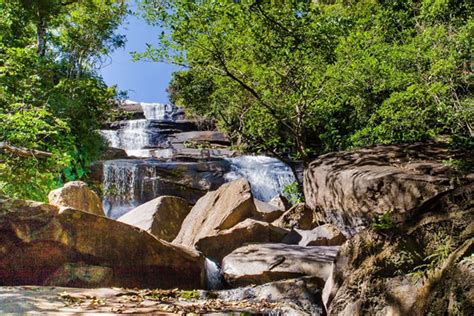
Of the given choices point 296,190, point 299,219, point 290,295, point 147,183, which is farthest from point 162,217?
point 147,183

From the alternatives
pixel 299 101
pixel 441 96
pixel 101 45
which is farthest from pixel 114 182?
pixel 441 96

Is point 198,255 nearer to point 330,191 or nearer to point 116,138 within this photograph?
point 330,191

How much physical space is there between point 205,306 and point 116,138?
20067 mm

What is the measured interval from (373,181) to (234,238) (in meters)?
3.08

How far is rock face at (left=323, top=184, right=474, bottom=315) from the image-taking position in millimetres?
2215

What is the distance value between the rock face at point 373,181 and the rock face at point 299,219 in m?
1.43

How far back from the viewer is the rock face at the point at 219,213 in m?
7.39

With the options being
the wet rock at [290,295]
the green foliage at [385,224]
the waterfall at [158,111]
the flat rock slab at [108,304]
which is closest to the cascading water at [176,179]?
the wet rock at [290,295]

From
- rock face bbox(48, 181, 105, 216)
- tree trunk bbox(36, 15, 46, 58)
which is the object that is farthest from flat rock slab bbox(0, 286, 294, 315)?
tree trunk bbox(36, 15, 46, 58)

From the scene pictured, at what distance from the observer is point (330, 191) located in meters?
5.87

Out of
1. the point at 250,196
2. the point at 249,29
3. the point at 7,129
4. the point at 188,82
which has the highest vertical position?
the point at 188,82

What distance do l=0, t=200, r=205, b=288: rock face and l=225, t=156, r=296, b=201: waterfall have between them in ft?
27.2

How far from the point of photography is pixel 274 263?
17.1ft

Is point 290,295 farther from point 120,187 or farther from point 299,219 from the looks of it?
point 120,187
